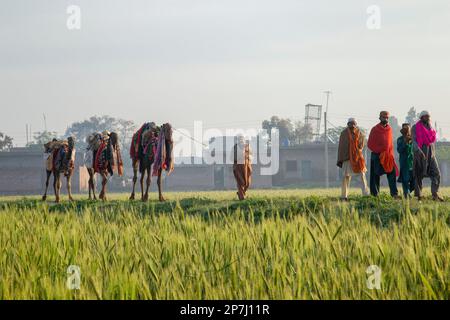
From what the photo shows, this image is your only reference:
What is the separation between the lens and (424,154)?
13.0 m

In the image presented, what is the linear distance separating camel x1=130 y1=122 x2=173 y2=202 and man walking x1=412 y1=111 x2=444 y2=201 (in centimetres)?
509

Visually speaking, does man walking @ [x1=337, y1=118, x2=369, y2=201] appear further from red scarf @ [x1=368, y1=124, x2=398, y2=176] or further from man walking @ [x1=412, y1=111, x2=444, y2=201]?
man walking @ [x1=412, y1=111, x2=444, y2=201]

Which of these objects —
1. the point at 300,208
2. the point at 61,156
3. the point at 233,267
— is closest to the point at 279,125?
the point at 61,156

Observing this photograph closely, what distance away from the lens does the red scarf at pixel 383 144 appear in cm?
→ 1335

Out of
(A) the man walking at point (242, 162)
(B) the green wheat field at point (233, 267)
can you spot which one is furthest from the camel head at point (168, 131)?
(B) the green wheat field at point (233, 267)

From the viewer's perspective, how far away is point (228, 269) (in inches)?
223

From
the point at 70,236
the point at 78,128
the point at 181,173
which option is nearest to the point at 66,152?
the point at 70,236

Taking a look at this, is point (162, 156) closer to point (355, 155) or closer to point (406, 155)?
point (355, 155)

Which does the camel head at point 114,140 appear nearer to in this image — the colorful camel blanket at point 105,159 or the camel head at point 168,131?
the colorful camel blanket at point 105,159

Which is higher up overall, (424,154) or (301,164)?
(424,154)

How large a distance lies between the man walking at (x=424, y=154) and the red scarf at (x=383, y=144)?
57 cm

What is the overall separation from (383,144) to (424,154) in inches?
32.2

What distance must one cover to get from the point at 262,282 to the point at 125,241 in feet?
9.10
